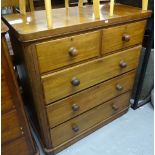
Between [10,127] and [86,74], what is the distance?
1.63 ft

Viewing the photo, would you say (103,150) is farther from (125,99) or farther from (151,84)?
(151,84)

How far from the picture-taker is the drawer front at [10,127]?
2.94 feet

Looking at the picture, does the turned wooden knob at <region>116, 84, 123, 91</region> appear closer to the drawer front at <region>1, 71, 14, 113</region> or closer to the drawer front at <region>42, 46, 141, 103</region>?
the drawer front at <region>42, 46, 141, 103</region>

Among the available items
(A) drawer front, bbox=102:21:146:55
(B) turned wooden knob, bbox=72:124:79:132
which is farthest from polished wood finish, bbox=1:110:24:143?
(A) drawer front, bbox=102:21:146:55

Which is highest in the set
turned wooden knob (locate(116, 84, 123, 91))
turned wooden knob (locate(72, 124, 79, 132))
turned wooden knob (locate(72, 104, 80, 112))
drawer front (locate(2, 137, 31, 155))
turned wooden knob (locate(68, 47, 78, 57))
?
turned wooden knob (locate(68, 47, 78, 57))

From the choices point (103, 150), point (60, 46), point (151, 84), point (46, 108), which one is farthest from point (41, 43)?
point (151, 84)

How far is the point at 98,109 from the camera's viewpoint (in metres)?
1.31

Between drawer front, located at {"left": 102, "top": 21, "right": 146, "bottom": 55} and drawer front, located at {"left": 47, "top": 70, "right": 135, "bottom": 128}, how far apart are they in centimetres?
24

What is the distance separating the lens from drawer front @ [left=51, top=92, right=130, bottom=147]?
3.91 ft

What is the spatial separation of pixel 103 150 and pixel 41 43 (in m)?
0.89

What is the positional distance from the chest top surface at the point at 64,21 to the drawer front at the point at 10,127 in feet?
1.25

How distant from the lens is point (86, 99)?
1.18 m

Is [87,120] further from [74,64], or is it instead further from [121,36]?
[121,36]

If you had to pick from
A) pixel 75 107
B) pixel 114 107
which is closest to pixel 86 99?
pixel 75 107
